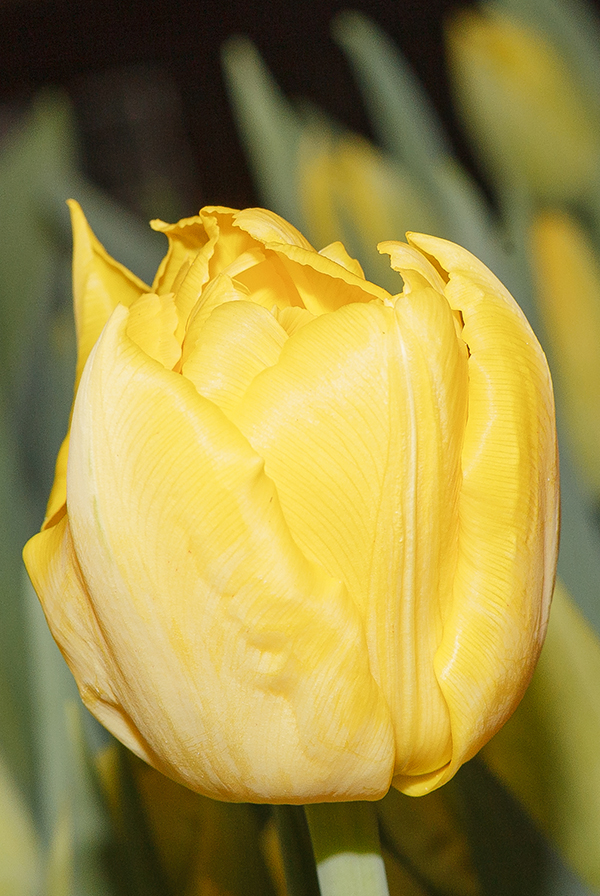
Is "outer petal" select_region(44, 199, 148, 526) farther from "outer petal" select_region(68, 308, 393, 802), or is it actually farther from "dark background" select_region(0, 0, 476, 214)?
"dark background" select_region(0, 0, 476, 214)

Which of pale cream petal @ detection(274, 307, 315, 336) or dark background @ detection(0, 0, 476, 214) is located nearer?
pale cream petal @ detection(274, 307, 315, 336)

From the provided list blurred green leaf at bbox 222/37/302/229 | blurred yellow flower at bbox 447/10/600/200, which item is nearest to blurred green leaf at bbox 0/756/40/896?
blurred green leaf at bbox 222/37/302/229

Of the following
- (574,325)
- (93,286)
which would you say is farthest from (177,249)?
(574,325)

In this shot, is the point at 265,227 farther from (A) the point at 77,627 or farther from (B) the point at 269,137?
(B) the point at 269,137

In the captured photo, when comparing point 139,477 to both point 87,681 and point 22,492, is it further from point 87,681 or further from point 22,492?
point 22,492

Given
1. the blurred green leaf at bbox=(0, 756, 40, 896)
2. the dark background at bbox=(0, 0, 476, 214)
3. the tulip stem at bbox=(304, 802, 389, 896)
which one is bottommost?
the blurred green leaf at bbox=(0, 756, 40, 896)

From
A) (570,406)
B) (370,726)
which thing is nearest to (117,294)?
(370,726)
